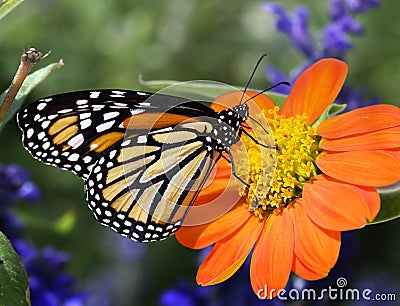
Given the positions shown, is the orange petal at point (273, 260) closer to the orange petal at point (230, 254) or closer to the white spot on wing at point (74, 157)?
the orange petal at point (230, 254)

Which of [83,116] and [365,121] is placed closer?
[365,121]

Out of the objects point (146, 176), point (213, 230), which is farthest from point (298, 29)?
point (213, 230)

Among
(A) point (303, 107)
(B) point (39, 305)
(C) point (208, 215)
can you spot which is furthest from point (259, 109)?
(B) point (39, 305)

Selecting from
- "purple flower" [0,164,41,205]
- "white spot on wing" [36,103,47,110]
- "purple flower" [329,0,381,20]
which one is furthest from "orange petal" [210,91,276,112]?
"purple flower" [329,0,381,20]

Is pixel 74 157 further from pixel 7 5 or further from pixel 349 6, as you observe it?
pixel 349 6

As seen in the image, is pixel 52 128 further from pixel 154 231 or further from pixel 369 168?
pixel 369 168

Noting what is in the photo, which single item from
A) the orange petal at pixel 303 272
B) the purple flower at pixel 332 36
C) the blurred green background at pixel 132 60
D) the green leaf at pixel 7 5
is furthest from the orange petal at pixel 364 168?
the blurred green background at pixel 132 60
